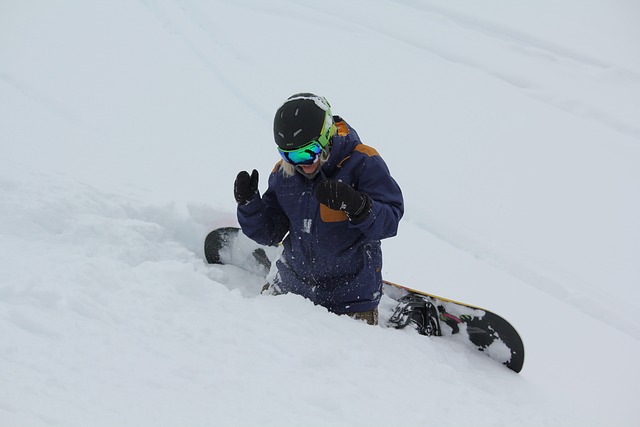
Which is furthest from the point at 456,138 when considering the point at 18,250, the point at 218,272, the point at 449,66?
the point at 18,250

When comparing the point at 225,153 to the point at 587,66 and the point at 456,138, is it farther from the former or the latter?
the point at 587,66

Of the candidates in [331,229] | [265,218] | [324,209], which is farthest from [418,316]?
[265,218]

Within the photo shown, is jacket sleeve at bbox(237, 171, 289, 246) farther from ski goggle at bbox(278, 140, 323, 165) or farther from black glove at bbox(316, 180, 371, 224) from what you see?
black glove at bbox(316, 180, 371, 224)

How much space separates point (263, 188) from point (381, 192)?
3.56 m

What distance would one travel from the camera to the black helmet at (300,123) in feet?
10.2

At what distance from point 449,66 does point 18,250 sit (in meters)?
8.33

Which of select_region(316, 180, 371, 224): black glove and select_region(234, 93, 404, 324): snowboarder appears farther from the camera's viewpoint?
select_region(234, 93, 404, 324): snowboarder

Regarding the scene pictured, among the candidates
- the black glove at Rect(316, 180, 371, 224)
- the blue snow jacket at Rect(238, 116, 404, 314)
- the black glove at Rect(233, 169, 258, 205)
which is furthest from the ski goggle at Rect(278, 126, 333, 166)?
the black glove at Rect(233, 169, 258, 205)

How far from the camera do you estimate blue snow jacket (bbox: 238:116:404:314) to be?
131 inches

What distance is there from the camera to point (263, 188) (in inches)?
263

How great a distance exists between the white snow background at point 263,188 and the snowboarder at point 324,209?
41 cm

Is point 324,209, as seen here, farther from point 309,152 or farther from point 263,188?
point 263,188

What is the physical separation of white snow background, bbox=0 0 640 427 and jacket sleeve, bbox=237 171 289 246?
0.55 metres

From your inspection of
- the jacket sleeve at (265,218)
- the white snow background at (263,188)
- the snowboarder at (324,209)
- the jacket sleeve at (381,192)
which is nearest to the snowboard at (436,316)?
the white snow background at (263,188)
